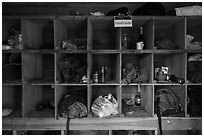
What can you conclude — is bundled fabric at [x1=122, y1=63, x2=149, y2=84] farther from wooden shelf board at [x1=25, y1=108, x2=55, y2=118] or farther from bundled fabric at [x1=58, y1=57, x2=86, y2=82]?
wooden shelf board at [x1=25, y1=108, x2=55, y2=118]

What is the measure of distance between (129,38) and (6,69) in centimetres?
147

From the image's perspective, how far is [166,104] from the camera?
171 centimetres

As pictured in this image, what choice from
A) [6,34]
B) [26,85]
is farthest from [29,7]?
[26,85]

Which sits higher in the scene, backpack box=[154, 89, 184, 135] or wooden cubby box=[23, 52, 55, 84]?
wooden cubby box=[23, 52, 55, 84]

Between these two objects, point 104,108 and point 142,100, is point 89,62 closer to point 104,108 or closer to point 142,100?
point 104,108

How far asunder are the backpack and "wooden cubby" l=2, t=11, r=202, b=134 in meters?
0.06

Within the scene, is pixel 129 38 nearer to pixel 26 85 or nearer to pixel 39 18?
pixel 39 18

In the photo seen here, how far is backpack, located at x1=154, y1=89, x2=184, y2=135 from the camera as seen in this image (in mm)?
1602

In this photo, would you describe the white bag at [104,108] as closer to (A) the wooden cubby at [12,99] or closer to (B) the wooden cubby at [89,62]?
(B) the wooden cubby at [89,62]

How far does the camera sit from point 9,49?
1542 mm

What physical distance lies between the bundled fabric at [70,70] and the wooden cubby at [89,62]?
54 millimetres

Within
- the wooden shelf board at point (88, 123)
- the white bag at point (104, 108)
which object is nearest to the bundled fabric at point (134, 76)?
the white bag at point (104, 108)

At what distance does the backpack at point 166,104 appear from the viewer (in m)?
1.60

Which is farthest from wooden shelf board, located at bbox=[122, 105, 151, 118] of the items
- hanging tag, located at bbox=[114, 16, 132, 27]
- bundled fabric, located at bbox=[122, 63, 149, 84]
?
hanging tag, located at bbox=[114, 16, 132, 27]
